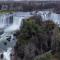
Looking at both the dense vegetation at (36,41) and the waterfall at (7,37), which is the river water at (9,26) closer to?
the waterfall at (7,37)

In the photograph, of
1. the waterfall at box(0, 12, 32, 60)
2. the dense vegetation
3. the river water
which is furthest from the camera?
the river water

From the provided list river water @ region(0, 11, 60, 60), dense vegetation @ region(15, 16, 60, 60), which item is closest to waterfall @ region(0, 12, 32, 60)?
river water @ region(0, 11, 60, 60)

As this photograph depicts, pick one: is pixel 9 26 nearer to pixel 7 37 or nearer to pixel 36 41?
pixel 7 37

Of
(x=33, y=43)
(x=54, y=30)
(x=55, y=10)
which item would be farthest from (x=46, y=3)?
(x=33, y=43)

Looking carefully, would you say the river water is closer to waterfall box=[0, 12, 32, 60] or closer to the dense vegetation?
waterfall box=[0, 12, 32, 60]

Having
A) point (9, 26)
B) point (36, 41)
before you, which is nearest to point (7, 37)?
point (36, 41)

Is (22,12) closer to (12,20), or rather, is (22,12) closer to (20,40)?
(12,20)
